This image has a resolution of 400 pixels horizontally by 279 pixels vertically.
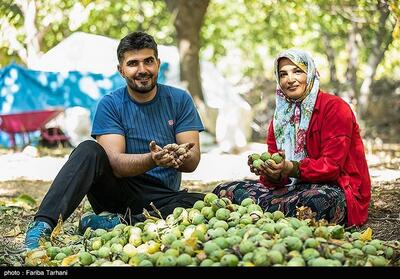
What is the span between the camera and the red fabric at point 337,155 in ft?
14.5

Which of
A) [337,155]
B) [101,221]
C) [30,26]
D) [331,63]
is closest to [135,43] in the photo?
[101,221]

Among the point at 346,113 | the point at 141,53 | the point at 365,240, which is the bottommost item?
the point at 365,240

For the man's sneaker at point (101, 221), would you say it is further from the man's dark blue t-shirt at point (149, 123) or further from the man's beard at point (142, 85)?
A: the man's beard at point (142, 85)

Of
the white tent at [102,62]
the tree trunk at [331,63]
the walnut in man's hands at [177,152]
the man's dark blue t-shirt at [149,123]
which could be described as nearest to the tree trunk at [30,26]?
the white tent at [102,62]

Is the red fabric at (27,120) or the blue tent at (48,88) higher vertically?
the blue tent at (48,88)

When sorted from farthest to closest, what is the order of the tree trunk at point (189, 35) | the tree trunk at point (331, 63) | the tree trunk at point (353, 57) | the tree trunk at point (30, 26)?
the tree trunk at point (331, 63) → the tree trunk at point (30, 26) → the tree trunk at point (353, 57) → the tree trunk at point (189, 35)

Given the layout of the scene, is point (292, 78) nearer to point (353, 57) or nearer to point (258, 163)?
point (258, 163)

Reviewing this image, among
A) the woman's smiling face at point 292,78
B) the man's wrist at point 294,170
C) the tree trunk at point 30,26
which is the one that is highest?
the tree trunk at point 30,26

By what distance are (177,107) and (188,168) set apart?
1.76 feet

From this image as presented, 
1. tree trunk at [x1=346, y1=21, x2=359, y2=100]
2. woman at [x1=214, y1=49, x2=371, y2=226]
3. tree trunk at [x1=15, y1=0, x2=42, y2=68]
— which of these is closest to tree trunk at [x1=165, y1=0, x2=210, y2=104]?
tree trunk at [x1=346, y1=21, x2=359, y2=100]

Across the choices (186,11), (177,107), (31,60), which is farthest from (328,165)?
(31,60)

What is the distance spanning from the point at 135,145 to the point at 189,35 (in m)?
8.48

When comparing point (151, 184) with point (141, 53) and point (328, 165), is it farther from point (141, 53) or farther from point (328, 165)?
point (328, 165)
